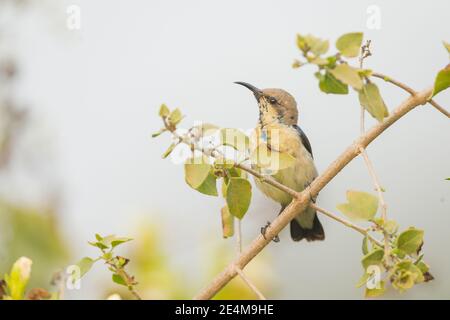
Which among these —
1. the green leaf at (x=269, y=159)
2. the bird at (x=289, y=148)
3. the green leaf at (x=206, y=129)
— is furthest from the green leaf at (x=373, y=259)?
the bird at (x=289, y=148)

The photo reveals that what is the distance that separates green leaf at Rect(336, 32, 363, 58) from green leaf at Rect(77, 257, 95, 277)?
0.97 meters

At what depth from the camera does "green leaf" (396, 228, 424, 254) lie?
205 centimetres

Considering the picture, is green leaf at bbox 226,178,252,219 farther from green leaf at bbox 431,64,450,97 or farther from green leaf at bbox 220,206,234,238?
green leaf at bbox 431,64,450,97

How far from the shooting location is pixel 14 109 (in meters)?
4.29

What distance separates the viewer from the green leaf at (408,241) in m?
2.05

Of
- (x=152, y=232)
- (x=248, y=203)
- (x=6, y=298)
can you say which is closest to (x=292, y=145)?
(x=152, y=232)

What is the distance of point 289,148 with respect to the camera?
491 cm

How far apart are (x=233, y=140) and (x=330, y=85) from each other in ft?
1.07

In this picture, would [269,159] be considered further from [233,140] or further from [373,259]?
[373,259]

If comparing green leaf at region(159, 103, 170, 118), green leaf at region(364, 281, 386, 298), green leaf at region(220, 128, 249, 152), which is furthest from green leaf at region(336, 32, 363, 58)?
green leaf at region(364, 281, 386, 298)

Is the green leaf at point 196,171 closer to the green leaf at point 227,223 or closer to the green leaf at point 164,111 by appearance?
the green leaf at point 164,111

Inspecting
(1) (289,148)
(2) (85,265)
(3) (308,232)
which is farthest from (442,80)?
(3) (308,232)
